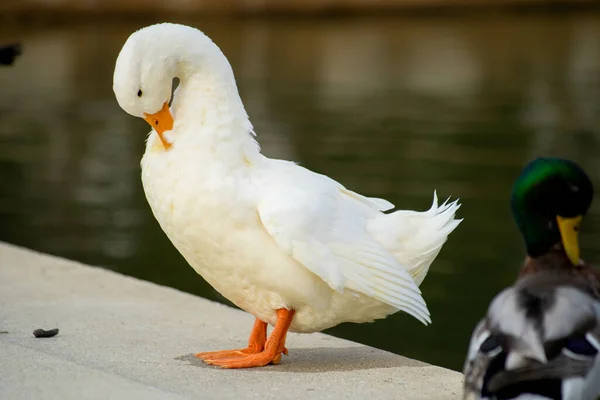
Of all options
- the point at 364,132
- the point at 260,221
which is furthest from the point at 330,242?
the point at 364,132

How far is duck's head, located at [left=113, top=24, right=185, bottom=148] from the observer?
4965 mm

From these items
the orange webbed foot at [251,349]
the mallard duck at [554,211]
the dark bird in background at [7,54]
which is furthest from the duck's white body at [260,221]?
the dark bird in background at [7,54]

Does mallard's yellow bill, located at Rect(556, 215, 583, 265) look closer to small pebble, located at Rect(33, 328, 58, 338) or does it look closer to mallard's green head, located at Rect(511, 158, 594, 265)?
mallard's green head, located at Rect(511, 158, 594, 265)

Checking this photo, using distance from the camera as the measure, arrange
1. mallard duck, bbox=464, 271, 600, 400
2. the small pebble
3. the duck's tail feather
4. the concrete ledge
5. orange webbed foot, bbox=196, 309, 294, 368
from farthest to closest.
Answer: the small pebble → the duck's tail feather → orange webbed foot, bbox=196, 309, 294, 368 → the concrete ledge → mallard duck, bbox=464, 271, 600, 400

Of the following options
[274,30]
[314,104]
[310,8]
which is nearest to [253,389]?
[314,104]

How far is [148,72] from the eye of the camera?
4.98 m

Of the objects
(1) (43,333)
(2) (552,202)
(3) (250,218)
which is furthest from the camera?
(1) (43,333)

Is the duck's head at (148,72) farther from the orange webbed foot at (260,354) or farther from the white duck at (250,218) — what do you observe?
the orange webbed foot at (260,354)

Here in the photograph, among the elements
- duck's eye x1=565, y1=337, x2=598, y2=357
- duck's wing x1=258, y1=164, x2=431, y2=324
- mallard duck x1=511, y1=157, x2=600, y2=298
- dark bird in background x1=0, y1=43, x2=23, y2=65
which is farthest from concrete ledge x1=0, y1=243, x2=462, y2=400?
dark bird in background x1=0, y1=43, x2=23, y2=65

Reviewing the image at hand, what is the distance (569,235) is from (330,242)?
1.23 m

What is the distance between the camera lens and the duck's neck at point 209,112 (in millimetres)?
5082

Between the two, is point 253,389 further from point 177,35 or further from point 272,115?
point 272,115

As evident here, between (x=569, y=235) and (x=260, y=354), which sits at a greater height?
(x=569, y=235)

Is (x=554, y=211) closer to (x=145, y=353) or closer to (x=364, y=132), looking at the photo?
(x=145, y=353)
